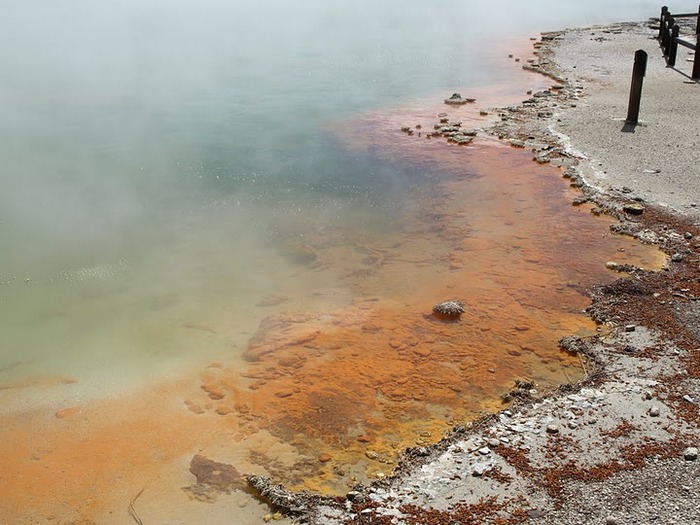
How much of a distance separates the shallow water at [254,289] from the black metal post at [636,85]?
2.55 metres

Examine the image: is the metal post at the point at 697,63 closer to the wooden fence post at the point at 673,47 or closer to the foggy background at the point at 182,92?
the wooden fence post at the point at 673,47

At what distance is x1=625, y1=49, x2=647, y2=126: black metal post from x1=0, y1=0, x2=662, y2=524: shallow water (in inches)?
100

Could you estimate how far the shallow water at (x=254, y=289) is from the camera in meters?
5.09

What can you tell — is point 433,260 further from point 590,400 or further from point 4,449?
point 4,449

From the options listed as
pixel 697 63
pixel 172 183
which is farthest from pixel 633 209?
pixel 697 63

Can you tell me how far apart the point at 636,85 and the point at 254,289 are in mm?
8889

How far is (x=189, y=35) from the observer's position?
83.4ft

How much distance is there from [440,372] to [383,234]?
3.13 m

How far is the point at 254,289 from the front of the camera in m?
7.33

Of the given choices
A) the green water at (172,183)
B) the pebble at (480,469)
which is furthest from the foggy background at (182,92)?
the pebble at (480,469)

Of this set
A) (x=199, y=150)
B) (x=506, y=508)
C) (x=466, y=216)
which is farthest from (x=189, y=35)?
(x=506, y=508)

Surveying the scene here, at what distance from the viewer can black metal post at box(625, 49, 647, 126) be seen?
11992 millimetres

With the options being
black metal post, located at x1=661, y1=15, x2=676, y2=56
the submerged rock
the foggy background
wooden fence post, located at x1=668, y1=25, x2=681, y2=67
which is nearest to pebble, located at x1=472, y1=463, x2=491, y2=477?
the foggy background

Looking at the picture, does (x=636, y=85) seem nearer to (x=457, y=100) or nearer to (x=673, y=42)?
(x=457, y=100)
